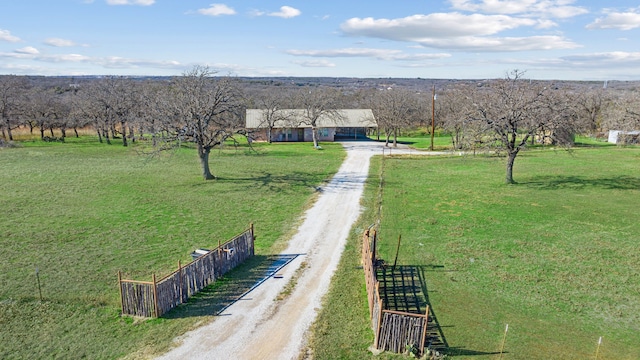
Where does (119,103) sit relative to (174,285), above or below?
above

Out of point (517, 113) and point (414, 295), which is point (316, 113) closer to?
point (517, 113)

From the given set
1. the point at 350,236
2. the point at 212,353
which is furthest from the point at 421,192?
the point at 212,353

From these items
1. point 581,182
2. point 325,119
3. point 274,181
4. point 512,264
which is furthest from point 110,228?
point 325,119

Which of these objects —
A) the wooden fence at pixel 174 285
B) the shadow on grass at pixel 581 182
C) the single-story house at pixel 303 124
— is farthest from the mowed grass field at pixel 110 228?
the shadow on grass at pixel 581 182

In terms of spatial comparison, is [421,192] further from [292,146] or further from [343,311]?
[292,146]

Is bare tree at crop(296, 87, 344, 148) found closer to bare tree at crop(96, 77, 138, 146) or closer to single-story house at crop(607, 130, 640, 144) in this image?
bare tree at crop(96, 77, 138, 146)

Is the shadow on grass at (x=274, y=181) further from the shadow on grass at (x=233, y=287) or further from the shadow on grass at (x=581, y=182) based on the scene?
the shadow on grass at (x=581, y=182)
